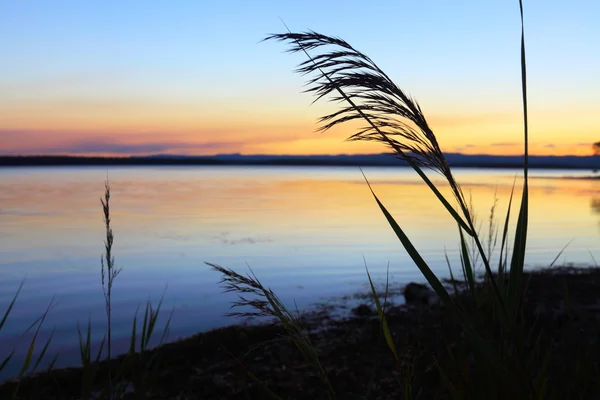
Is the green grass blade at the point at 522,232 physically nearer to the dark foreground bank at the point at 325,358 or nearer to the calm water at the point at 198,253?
the dark foreground bank at the point at 325,358

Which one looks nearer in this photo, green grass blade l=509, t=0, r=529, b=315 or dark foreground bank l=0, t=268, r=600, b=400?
green grass blade l=509, t=0, r=529, b=315

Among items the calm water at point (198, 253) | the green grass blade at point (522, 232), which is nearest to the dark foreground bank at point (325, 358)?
the calm water at point (198, 253)

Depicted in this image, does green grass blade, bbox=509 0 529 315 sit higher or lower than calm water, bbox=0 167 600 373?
higher

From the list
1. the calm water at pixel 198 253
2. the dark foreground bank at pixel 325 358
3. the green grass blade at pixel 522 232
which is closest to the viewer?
the green grass blade at pixel 522 232

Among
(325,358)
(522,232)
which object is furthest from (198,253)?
(522,232)

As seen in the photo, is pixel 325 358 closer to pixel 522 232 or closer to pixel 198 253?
pixel 522 232

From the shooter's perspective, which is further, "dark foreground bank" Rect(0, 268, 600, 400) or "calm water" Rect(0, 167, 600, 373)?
"calm water" Rect(0, 167, 600, 373)

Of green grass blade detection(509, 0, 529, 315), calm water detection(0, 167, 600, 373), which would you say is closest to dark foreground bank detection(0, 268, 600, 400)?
calm water detection(0, 167, 600, 373)

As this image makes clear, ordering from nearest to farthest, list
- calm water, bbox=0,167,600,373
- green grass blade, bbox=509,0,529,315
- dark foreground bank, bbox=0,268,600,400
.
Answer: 1. green grass blade, bbox=509,0,529,315
2. dark foreground bank, bbox=0,268,600,400
3. calm water, bbox=0,167,600,373

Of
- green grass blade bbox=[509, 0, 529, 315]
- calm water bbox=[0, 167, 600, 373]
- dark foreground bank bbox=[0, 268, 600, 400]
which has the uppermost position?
green grass blade bbox=[509, 0, 529, 315]

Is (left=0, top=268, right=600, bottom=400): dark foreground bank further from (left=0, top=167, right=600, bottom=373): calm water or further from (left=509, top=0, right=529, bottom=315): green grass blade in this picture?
(left=509, top=0, right=529, bottom=315): green grass blade

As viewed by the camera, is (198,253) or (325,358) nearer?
(325,358)

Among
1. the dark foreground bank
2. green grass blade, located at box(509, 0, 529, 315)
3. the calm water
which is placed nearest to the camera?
green grass blade, located at box(509, 0, 529, 315)

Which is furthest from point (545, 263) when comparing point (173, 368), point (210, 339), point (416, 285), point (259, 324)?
point (173, 368)
